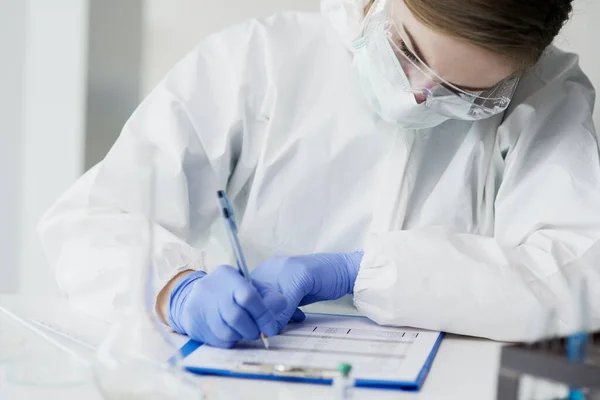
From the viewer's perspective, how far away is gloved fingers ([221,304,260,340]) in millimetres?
847

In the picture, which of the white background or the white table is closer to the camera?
the white table

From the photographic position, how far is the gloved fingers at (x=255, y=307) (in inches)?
33.9

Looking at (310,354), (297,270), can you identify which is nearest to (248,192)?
(297,270)

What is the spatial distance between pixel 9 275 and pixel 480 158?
136 cm

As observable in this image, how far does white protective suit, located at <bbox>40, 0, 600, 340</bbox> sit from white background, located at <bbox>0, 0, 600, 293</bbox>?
1.67 feet

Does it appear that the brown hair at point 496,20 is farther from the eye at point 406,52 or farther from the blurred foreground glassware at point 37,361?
the blurred foreground glassware at point 37,361

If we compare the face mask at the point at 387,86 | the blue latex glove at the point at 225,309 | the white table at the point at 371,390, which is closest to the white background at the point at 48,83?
the face mask at the point at 387,86

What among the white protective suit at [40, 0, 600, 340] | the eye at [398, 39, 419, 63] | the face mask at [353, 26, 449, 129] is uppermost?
the eye at [398, 39, 419, 63]

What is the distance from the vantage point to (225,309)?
2.82ft

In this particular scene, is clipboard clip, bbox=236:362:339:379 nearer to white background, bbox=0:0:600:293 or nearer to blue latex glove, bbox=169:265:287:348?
blue latex glove, bbox=169:265:287:348

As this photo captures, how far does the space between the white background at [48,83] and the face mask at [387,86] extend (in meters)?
0.66

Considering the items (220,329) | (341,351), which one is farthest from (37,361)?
(341,351)

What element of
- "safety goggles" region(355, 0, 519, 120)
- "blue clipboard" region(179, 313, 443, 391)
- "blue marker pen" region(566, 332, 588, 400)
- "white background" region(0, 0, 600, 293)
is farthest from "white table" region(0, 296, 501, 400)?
"white background" region(0, 0, 600, 293)

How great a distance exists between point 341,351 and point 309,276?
22 centimetres
